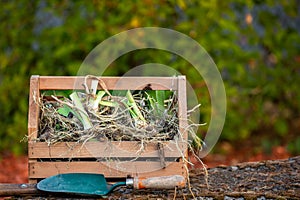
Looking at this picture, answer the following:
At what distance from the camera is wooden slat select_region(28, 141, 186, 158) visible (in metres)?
2.57

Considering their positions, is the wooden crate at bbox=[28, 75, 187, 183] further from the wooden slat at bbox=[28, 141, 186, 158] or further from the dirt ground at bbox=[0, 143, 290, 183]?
the dirt ground at bbox=[0, 143, 290, 183]

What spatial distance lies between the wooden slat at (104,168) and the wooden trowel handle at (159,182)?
0.44 feet

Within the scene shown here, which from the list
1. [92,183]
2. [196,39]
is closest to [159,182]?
[92,183]

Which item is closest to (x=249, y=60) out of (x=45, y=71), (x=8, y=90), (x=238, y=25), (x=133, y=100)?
(x=238, y=25)

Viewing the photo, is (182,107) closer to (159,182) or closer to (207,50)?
(159,182)

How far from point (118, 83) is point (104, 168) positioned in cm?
38

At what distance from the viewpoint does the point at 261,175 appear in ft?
9.39

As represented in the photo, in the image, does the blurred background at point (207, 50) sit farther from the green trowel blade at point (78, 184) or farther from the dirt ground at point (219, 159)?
the green trowel blade at point (78, 184)

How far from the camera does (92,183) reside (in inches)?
99.1

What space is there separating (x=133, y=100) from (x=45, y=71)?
6.79 ft

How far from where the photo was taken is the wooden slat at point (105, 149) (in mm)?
2572

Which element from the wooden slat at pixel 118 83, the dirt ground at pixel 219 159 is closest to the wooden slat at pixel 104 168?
the wooden slat at pixel 118 83

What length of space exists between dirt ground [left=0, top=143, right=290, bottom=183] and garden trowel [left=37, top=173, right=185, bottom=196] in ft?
6.40

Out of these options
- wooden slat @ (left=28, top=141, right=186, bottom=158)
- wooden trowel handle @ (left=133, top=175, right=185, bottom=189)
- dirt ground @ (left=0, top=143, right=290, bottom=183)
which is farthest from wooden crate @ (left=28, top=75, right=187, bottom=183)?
dirt ground @ (left=0, top=143, right=290, bottom=183)
